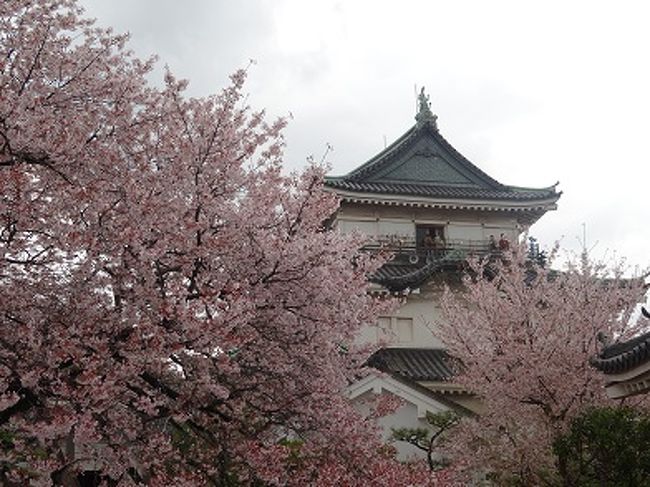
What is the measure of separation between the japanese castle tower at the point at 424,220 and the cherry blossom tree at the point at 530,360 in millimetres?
5454

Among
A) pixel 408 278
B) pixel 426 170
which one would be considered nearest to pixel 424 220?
pixel 426 170

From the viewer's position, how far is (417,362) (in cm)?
2466

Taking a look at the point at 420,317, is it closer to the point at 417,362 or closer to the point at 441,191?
the point at 417,362

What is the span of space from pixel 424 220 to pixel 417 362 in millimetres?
5579

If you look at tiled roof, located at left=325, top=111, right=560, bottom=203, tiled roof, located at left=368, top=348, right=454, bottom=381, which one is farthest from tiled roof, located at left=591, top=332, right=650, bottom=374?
tiled roof, located at left=325, top=111, right=560, bottom=203

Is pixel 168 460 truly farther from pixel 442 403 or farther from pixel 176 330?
pixel 442 403

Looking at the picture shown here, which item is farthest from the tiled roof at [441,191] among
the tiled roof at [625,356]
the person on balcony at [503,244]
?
the tiled roof at [625,356]

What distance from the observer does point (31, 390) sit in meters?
7.80

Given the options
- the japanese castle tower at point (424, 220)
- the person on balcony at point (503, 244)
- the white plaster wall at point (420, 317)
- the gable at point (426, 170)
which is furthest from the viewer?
the gable at point (426, 170)

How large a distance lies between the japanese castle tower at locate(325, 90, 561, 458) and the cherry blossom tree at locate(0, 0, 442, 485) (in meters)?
14.3

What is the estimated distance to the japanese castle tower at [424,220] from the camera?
25.0m

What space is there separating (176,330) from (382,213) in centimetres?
1987

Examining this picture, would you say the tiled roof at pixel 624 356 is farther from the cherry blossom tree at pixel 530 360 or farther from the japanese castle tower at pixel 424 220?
the japanese castle tower at pixel 424 220

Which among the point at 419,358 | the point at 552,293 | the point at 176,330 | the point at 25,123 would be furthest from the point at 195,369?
the point at 419,358
